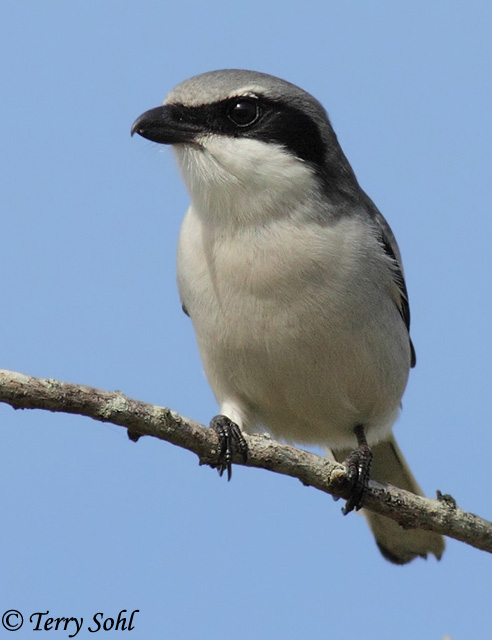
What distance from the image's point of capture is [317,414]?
20.7 ft

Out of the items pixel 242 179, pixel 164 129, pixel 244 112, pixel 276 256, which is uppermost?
pixel 244 112

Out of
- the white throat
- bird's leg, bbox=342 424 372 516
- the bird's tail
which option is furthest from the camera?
the bird's tail

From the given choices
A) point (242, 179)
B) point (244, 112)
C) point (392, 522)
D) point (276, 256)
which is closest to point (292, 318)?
point (276, 256)

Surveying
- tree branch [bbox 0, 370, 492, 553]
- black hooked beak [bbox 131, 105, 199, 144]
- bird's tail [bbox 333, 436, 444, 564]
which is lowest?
tree branch [bbox 0, 370, 492, 553]

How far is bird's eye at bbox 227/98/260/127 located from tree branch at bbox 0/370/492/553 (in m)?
1.89

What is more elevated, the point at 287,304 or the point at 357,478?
the point at 287,304

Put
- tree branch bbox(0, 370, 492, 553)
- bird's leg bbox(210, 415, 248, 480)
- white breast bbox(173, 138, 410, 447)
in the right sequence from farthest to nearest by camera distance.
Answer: white breast bbox(173, 138, 410, 447) < bird's leg bbox(210, 415, 248, 480) < tree branch bbox(0, 370, 492, 553)

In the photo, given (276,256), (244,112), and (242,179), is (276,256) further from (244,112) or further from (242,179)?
(244,112)

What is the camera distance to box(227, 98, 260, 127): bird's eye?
576cm

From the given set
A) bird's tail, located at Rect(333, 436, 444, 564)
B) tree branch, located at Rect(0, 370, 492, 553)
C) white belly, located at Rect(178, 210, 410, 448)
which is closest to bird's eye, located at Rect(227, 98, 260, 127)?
white belly, located at Rect(178, 210, 410, 448)

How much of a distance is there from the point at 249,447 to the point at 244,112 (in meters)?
2.01

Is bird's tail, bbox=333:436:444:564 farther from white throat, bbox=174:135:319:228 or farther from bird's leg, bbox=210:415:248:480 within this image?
white throat, bbox=174:135:319:228

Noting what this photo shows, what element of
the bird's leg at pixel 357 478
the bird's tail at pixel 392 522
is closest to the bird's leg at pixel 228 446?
the bird's leg at pixel 357 478

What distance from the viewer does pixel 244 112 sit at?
19.0ft
